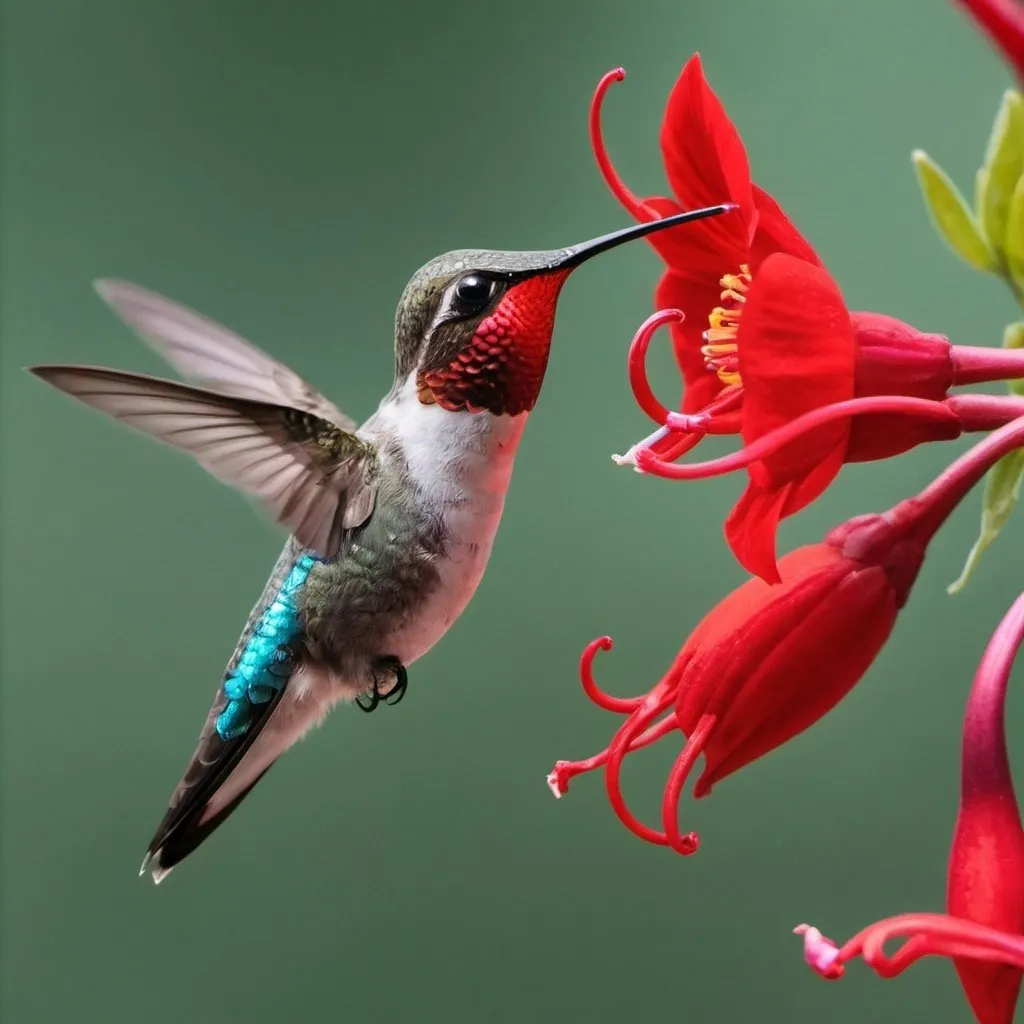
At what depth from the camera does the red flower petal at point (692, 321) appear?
0.76 metres

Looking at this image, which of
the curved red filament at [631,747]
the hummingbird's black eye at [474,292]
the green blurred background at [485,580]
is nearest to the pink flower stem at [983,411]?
the curved red filament at [631,747]

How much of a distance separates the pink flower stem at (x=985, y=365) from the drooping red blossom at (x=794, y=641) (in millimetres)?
32

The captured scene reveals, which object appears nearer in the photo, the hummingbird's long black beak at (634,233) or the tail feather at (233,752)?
the hummingbird's long black beak at (634,233)

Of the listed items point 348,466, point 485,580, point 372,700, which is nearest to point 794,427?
point 348,466

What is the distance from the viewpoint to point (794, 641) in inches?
24.7

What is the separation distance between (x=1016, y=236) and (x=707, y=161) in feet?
0.61

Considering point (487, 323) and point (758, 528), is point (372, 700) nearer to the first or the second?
point (487, 323)

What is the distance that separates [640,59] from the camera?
1878 millimetres

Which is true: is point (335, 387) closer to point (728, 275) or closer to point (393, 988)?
point (393, 988)

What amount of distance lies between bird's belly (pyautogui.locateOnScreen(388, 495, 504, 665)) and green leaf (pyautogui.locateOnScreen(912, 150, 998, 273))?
1.18ft

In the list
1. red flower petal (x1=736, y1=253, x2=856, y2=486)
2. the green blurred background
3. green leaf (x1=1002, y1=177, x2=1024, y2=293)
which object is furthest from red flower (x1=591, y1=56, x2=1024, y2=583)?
the green blurred background

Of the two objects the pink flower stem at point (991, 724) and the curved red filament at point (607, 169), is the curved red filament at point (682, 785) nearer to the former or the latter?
the pink flower stem at point (991, 724)

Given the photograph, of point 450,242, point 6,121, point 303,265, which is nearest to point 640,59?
→ point 450,242

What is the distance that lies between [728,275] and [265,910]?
1536 mm
